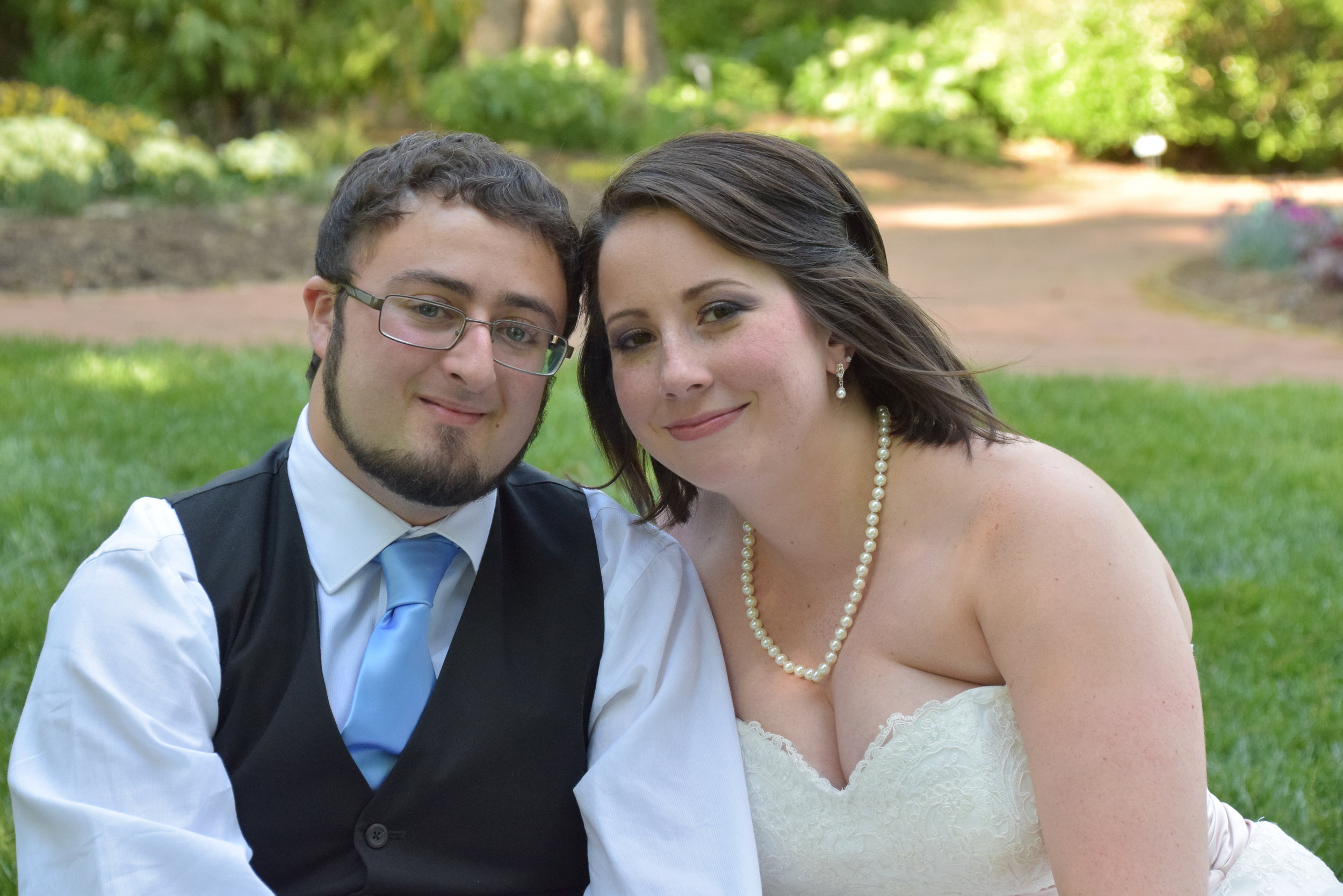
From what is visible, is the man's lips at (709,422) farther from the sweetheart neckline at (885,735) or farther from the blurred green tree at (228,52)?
the blurred green tree at (228,52)


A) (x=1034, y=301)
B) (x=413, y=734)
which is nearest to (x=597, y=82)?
(x=1034, y=301)

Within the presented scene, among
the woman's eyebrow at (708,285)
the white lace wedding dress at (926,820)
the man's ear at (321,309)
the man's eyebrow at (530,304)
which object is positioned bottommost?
the white lace wedding dress at (926,820)

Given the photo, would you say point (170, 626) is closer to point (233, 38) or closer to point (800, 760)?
point (800, 760)

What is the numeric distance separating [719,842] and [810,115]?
65.3 ft

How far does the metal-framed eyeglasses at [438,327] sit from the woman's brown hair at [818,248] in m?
0.19

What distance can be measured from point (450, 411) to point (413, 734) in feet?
1.87

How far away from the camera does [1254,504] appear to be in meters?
4.87

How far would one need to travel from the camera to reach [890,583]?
7.77ft

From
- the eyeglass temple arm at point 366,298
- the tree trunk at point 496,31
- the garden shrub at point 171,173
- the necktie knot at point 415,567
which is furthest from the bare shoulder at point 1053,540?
the tree trunk at point 496,31

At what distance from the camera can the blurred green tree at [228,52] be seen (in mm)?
12570

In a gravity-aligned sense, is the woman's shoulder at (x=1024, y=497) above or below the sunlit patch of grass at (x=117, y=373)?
above

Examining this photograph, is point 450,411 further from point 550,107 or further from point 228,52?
point 550,107

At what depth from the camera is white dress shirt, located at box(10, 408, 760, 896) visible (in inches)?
74.7

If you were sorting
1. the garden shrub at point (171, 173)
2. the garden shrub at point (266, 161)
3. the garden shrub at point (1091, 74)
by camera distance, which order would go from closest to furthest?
the garden shrub at point (171, 173) < the garden shrub at point (266, 161) < the garden shrub at point (1091, 74)
